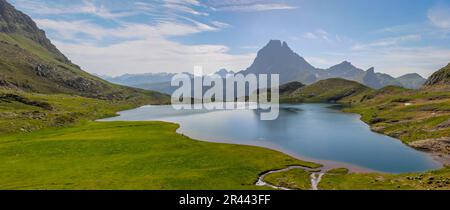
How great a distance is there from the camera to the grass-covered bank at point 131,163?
59.4 m

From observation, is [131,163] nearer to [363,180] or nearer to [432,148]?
[363,180]

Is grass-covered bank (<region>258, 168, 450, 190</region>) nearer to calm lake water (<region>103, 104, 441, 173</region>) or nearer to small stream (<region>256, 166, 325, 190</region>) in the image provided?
small stream (<region>256, 166, 325, 190</region>)

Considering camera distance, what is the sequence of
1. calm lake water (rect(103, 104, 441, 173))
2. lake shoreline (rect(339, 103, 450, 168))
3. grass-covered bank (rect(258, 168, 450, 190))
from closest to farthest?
1. grass-covered bank (rect(258, 168, 450, 190))
2. calm lake water (rect(103, 104, 441, 173))
3. lake shoreline (rect(339, 103, 450, 168))

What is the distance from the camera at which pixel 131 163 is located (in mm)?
75750

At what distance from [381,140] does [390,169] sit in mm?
43707

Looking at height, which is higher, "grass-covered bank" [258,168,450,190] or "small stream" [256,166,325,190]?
"grass-covered bank" [258,168,450,190]

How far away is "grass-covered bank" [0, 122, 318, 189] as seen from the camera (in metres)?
59.4

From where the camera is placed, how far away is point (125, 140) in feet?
352

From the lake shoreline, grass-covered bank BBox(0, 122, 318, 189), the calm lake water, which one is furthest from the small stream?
the lake shoreline

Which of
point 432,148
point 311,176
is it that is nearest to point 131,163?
point 311,176
